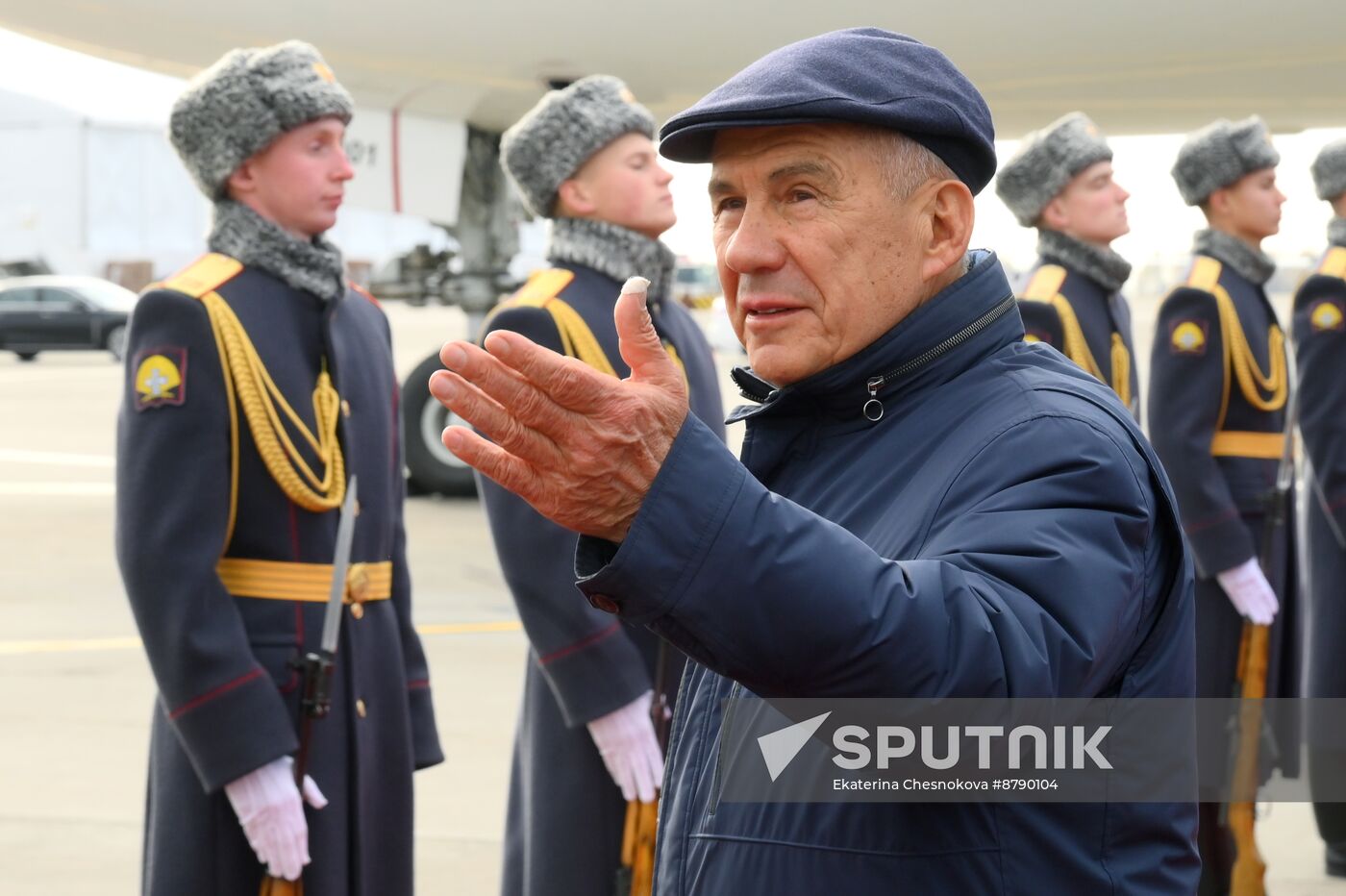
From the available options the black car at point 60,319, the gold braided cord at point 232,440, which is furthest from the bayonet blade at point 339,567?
the black car at point 60,319

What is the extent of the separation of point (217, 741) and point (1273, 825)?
326cm

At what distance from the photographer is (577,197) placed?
135 inches

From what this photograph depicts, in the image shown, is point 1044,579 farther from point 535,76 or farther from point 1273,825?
point 535,76

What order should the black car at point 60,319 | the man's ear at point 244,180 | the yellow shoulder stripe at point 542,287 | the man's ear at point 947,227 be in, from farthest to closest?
the black car at point 60,319 → the yellow shoulder stripe at point 542,287 → the man's ear at point 244,180 → the man's ear at point 947,227

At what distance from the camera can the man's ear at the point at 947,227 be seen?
145cm

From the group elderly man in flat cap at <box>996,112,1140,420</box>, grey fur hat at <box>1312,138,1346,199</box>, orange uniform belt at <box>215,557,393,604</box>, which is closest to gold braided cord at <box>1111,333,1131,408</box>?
elderly man in flat cap at <box>996,112,1140,420</box>

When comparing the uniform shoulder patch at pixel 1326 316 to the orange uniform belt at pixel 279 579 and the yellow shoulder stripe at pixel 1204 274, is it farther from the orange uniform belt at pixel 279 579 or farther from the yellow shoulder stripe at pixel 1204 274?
the orange uniform belt at pixel 279 579

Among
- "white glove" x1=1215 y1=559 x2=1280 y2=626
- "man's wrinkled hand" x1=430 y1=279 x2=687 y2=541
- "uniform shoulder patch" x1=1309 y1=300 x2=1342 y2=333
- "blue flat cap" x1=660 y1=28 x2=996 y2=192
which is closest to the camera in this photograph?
"man's wrinkled hand" x1=430 y1=279 x2=687 y2=541

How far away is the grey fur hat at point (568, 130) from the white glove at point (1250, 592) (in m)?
1.84

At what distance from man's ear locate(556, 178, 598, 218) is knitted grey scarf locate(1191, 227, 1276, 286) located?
6.56 ft

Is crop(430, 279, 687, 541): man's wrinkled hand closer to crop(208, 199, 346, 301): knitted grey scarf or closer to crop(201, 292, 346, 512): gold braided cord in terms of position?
crop(201, 292, 346, 512): gold braided cord

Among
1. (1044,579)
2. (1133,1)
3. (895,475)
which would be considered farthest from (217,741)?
(1133,1)

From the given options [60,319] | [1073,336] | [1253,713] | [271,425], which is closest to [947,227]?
[271,425]

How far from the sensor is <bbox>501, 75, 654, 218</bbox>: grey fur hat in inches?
133
